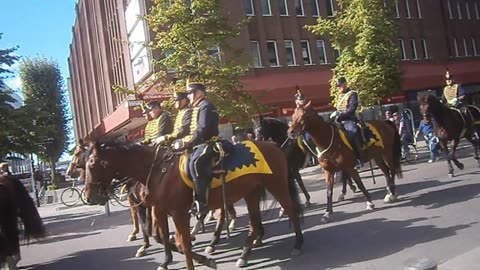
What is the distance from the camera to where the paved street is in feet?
20.6

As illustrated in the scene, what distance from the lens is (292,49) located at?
30.3 meters

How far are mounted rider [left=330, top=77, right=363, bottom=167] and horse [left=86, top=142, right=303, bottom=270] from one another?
8.60 feet

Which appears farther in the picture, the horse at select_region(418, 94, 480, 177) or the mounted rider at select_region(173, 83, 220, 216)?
the horse at select_region(418, 94, 480, 177)

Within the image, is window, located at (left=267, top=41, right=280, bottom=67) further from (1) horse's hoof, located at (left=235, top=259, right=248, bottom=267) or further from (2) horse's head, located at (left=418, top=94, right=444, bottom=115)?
(1) horse's hoof, located at (left=235, top=259, right=248, bottom=267)

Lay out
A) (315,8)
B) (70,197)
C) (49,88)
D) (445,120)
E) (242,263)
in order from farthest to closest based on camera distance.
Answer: (49,88)
(315,8)
(70,197)
(445,120)
(242,263)

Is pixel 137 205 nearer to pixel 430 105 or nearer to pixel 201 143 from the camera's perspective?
pixel 201 143

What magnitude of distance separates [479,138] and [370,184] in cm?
323

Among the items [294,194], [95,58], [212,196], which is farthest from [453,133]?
[95,58]

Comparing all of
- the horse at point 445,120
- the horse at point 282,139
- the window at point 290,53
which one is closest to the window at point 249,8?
the window at point 290,53

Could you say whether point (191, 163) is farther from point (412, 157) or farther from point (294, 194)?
point (412, 157)

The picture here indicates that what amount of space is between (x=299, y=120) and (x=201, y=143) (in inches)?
103

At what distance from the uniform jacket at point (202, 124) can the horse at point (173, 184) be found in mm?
371

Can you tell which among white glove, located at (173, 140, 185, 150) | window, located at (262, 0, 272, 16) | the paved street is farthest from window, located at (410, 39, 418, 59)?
white glove, located at (173, 140, 185, 150)

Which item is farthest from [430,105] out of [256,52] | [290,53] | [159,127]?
[290,53]
